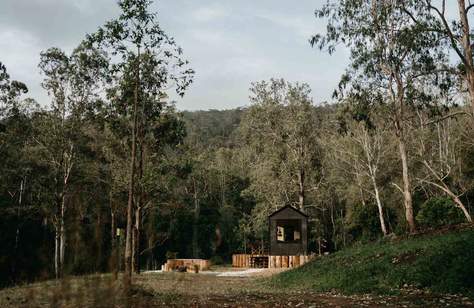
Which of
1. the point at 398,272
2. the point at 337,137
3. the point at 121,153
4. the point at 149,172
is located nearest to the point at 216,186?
the point at 337,137

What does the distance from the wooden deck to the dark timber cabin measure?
1186mm

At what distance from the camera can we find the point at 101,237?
2.29m

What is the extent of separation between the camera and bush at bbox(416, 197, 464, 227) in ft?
80.8

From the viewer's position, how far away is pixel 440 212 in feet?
82.3

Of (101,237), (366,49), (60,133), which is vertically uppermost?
→ (366,49)

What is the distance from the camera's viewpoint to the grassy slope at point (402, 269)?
1230 centimetres

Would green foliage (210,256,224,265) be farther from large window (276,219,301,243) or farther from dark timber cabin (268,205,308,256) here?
dark timber cabin (268,205,308,256)

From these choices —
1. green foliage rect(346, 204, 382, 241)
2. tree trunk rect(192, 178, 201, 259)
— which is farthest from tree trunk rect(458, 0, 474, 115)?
tree trunk rect(192, 178, 201, 259)

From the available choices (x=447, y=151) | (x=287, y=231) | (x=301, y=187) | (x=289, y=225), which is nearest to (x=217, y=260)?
(x=287, y=231)

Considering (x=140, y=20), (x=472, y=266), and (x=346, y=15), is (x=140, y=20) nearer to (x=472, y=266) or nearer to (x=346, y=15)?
(x=346, y=15)

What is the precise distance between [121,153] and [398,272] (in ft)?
63.5

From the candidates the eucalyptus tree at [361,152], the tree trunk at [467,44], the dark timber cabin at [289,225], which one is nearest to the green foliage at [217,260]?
the dark timber cabin at [289,225]

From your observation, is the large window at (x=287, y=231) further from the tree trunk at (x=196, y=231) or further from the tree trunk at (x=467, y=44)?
the tree trunk at (x=467, y=44)

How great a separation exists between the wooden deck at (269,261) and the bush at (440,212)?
733cm
